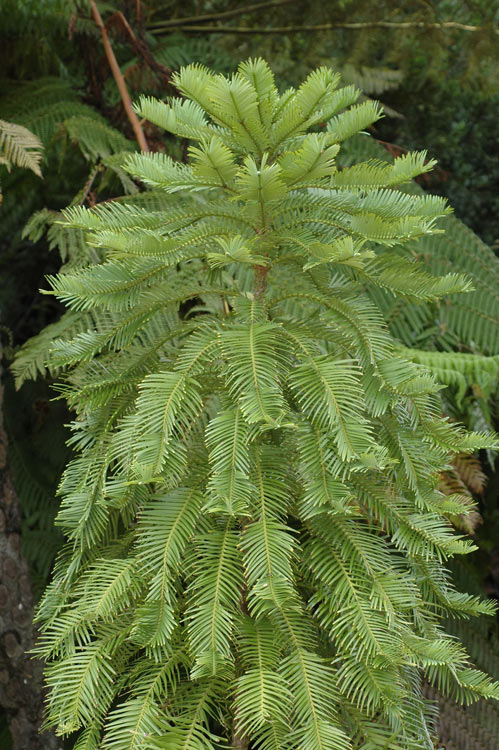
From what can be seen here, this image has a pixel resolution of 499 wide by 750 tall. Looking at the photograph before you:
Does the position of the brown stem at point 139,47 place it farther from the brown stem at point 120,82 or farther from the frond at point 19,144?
the frond at point 19,144

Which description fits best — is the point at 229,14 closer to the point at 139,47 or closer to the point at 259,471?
the point at 139,47

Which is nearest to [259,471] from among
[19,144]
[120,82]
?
[19,144]

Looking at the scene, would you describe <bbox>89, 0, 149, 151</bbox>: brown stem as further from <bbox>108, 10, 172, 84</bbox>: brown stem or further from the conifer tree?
the conifer tree

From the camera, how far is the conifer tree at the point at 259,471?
91cm

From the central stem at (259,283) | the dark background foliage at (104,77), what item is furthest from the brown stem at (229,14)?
the central stem at (259,283)

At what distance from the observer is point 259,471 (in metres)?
0.98

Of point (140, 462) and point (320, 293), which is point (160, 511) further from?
point (320, 293)

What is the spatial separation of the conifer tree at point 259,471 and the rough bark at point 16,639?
1.11ft

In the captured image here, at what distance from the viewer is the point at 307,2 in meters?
2.38

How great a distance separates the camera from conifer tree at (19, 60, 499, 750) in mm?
907

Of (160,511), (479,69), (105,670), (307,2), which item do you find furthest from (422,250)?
(105,670)

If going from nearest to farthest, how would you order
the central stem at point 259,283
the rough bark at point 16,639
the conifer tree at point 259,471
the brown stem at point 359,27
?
the conifer tree at point 259,471 → the central stem at point 259,283 → the rough bark at point 16,639 → the brown stem at point 359,27

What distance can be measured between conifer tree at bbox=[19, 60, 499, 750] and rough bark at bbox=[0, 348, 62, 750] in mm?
338

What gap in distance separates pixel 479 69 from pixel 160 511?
6.80ft
